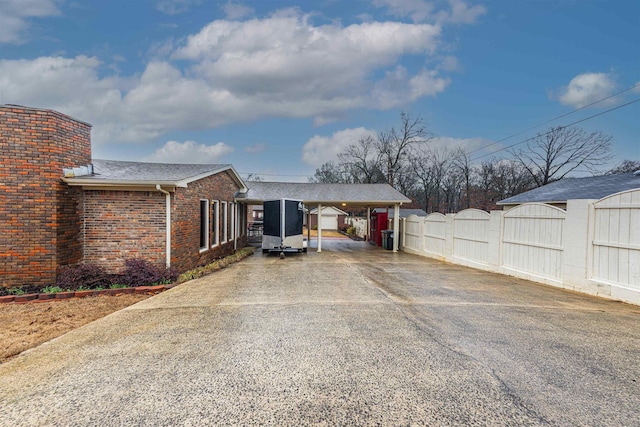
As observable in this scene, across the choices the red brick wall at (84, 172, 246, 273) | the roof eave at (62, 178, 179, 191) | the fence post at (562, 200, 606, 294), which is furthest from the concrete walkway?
the roof eave at (62, 178, 179, 191)

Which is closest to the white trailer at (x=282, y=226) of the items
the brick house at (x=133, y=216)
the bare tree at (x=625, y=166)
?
the brick house at (x=133, y=216)

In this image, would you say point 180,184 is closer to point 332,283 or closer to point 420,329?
point 332,283

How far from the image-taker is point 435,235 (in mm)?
13141

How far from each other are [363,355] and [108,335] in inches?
132

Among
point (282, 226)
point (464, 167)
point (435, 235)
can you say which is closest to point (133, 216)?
point (282, 226)

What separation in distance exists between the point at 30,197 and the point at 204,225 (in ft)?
15.3

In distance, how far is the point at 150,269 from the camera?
26.4 feet

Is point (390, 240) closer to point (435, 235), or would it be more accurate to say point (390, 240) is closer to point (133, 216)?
point (435, 235)

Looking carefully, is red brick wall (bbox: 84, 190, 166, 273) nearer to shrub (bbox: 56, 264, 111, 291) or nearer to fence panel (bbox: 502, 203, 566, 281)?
shrub (bbox: 56, 264, 111, 291)

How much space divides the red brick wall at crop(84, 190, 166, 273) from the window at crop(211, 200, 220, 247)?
11.2 ft

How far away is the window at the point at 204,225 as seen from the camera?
10.9m

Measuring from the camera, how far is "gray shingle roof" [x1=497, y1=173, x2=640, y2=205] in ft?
39.2

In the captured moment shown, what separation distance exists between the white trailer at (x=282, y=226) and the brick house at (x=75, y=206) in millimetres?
3509

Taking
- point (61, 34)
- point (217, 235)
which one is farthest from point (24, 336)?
point (61, 34)
